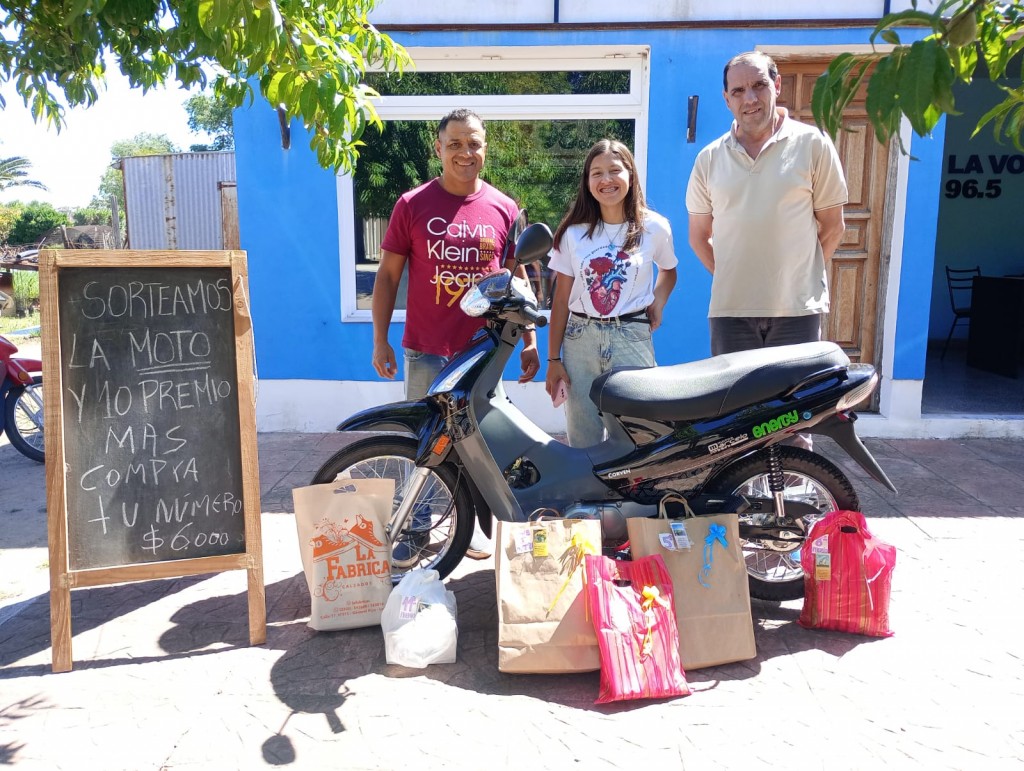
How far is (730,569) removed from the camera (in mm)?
2969

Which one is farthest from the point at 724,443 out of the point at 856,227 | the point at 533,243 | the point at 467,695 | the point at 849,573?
the point at 856,227

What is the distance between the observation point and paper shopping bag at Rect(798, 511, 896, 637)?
3057 mm

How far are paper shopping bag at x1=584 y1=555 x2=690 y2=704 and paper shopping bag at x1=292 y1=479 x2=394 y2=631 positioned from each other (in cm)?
91

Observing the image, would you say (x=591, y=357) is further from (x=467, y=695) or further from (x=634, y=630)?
(x=467, y=695)

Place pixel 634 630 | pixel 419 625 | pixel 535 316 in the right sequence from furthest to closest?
1. pixel 535 316
2. pixel 419 625
3. pixel 634 630

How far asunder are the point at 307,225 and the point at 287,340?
89 centimetres

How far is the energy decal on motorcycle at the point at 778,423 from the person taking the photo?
3.04 metres

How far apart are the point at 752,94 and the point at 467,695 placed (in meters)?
2.52

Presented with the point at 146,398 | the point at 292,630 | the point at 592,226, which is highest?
the point at 592,226

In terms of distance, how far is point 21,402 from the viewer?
5660 mm

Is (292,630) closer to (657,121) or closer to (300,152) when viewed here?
(300,152)

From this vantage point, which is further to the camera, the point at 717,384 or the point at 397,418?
the point at 397,418


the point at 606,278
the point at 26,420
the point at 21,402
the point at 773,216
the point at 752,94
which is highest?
the point at 752,94

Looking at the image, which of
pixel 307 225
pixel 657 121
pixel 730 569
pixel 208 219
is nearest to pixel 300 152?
pixel 307 225
